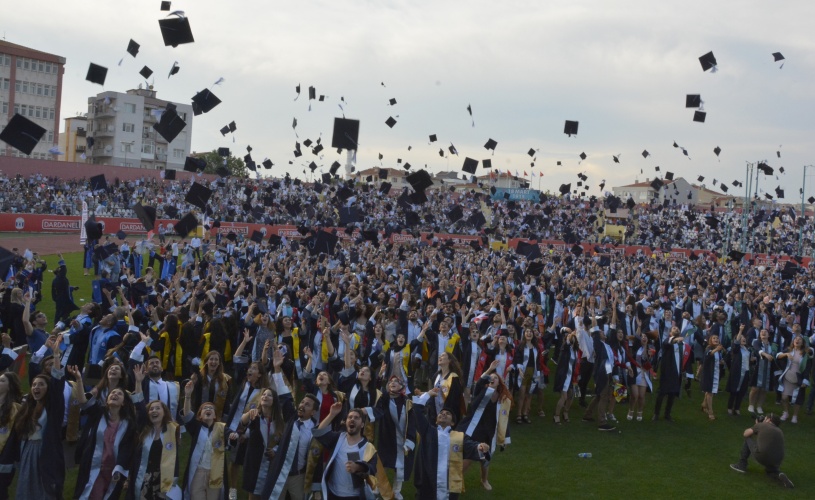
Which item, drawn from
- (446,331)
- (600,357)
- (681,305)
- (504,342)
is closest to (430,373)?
(446,331)

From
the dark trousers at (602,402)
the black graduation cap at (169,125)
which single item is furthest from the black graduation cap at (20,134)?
the dark trousers at (602,402)

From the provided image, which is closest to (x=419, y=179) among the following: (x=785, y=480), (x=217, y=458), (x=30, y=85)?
(x=785, y=480)

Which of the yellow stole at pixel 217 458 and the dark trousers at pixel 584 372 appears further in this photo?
the dark trousers at pixel 584 372

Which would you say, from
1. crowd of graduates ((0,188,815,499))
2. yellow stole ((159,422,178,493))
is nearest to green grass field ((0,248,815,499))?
crowd of graduates ((0,188,815,499))

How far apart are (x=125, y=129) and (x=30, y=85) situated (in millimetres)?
10499

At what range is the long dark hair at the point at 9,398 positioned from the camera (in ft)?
20.3

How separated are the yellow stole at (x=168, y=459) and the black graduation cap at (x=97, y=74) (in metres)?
16.7

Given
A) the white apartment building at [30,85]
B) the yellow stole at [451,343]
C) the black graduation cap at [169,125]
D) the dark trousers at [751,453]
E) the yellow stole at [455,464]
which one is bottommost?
the dark trousers at [751,453]

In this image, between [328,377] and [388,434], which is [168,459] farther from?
[388,434]

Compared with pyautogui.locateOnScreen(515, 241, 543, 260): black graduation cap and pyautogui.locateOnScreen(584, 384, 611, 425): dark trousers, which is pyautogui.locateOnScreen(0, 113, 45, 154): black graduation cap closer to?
pyautogui.locateOnScreen(584, 384, 611, 425): dark trousers

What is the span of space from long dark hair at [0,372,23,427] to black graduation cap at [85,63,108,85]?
16064 millimetres

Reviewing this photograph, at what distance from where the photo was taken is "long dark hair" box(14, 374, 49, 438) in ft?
20.2

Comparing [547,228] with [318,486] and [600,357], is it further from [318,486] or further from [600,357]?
[318,486]

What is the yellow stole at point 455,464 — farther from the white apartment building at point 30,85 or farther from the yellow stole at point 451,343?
the white apartment building at point 30,85
